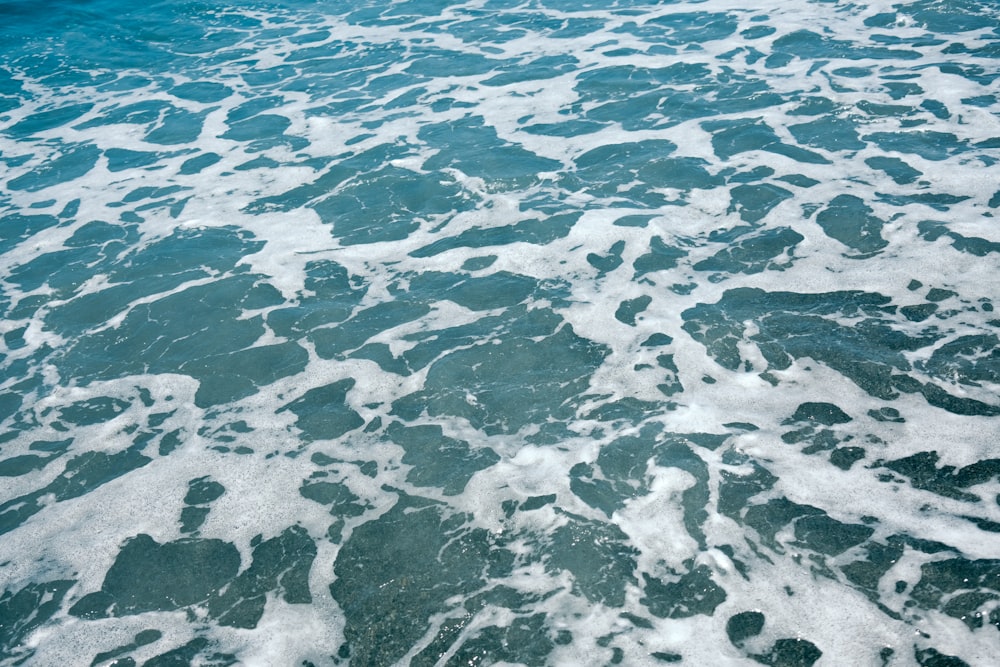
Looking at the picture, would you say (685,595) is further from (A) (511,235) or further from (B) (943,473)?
(A) (511,235)

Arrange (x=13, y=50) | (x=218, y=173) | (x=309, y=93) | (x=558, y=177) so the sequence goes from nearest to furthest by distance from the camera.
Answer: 1. (x=558, y=177)
2. (x=218, y=173)
3. (x=309, y=93)
4. (x=13, y=50)

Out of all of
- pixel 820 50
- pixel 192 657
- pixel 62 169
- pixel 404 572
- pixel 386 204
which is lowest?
pixel 192 657

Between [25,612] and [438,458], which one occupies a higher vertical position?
[438,458]

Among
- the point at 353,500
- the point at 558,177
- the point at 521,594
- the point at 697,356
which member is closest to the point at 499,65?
the point at 558,177

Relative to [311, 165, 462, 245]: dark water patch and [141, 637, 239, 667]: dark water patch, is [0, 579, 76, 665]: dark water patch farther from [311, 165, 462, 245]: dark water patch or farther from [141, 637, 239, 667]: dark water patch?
[311, 165, 462, 245]: dark water patch

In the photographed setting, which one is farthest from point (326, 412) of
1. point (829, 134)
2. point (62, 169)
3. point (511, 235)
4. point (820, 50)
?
point (820, 50)

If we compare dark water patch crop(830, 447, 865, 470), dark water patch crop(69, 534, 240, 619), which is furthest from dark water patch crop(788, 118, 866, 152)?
dark water patch crop(69, 534, 240, 619)

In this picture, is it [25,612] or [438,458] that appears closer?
[25,612]

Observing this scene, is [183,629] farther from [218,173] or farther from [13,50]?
[13,50]

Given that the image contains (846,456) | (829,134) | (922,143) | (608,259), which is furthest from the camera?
(829,134)

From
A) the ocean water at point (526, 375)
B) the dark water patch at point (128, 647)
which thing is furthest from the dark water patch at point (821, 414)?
the dark water patch at point (128, 647)
